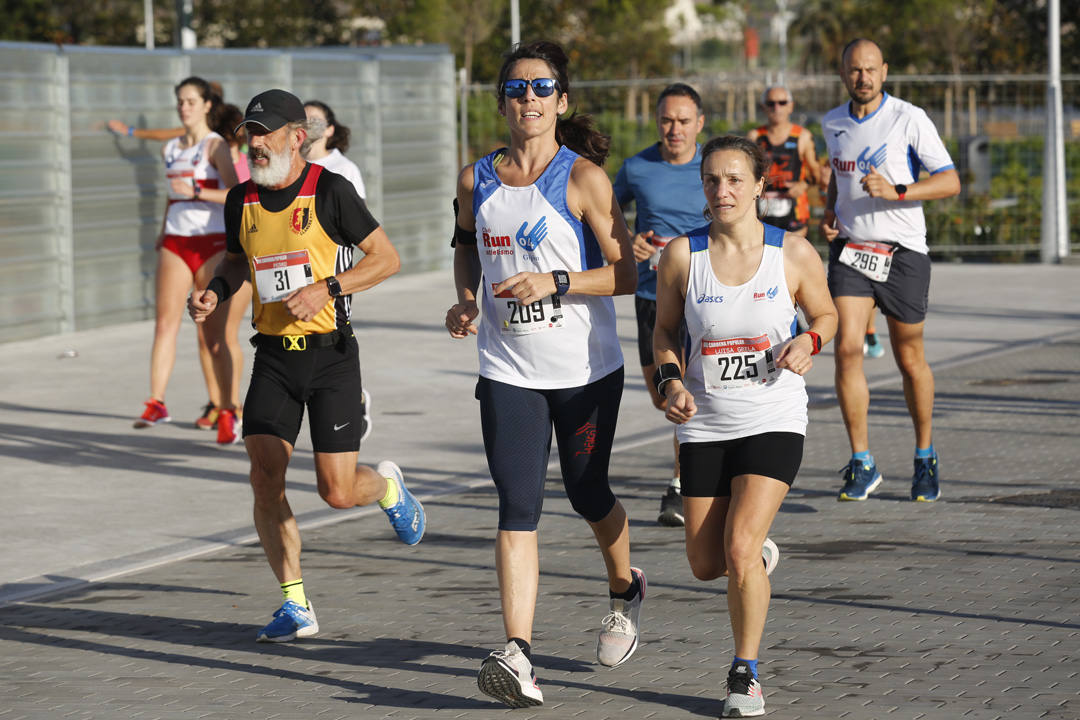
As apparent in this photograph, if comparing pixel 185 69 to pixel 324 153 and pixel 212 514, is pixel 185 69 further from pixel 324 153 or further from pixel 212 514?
pixel 212 514

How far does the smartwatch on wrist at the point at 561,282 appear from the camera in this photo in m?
5.30

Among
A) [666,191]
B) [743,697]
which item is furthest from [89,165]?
[743,697]

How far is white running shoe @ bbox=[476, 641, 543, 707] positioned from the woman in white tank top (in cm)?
59

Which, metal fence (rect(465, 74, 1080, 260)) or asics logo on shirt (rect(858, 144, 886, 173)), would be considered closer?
asics logo on shirt (rect(858, 144, 886, 173))

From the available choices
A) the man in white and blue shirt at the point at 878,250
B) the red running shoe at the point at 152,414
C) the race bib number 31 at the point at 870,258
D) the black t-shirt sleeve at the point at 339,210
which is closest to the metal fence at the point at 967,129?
the red running shoe at the point at 152,414

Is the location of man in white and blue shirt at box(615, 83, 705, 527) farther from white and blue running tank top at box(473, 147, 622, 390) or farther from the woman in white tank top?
the woman in white tank top

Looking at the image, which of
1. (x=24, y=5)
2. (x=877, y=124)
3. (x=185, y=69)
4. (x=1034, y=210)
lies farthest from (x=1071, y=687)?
(x=24, y=5)

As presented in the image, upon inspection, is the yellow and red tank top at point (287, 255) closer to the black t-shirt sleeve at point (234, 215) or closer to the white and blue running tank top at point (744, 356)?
the black t-shirt sleeve at point (234, 215)

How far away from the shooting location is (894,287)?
27.3 ft

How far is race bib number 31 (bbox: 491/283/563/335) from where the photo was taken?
5.41 meters

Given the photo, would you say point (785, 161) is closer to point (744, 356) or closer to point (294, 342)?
point (294, 342)

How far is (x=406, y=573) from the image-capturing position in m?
7.07

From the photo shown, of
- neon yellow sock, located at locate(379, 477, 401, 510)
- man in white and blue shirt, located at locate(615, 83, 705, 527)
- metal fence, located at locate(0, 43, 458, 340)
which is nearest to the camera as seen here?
neon yellow sock, located at locate(379, 477, 401, 510)

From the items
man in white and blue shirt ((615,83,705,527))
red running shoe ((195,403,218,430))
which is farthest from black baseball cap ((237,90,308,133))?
red running shoe ((195,403,218,430))
